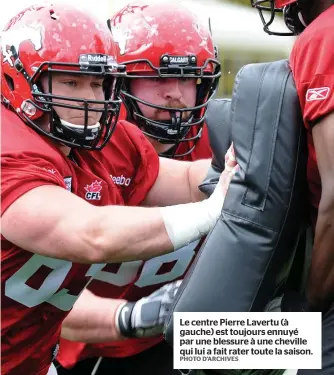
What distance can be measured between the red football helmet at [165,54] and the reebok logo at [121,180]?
585 millimetres

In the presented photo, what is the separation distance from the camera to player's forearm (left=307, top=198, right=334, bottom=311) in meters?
1.68

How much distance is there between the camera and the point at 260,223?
5.86 ft

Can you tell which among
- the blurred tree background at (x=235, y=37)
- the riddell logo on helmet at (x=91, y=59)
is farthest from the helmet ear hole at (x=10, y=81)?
the blurred tree background at (x=235, y=37)

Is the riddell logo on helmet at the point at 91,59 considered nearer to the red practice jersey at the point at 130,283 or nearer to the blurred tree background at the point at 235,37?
the red practice jersey at the point at 130,283

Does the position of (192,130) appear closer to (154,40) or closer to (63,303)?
(154,40)

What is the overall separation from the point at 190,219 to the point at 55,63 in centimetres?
64

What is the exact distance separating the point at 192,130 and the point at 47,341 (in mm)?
1301

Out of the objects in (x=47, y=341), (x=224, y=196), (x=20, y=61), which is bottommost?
(x=47, y=341)

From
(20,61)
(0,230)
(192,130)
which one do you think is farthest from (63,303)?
(192,130)

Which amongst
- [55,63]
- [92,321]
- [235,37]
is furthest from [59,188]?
[235,37]

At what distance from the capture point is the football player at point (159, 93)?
2713 millimetres

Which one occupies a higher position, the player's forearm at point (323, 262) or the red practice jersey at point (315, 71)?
the red practice jersey at point (315, 71)

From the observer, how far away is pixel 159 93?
10.1 feet

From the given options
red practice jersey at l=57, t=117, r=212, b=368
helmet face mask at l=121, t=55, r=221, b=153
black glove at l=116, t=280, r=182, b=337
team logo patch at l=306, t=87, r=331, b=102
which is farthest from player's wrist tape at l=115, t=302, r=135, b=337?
team logo patch at l=306, t=87, r=331, b=102
